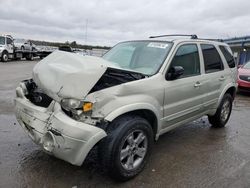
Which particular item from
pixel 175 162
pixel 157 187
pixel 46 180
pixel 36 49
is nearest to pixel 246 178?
pixel 175 162

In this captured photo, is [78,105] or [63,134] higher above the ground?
[78,105]

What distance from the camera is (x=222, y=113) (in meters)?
5.98

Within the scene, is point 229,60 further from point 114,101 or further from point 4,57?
point 4,57

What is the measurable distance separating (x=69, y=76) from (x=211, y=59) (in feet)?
10.4

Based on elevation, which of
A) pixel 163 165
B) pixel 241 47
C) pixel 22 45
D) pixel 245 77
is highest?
pixel 241 47

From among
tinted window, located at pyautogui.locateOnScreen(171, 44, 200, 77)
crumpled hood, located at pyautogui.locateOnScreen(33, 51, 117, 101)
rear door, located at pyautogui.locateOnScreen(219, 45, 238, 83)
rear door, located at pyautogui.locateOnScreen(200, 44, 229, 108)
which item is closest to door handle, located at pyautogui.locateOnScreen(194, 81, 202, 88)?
tinted window, located at pyautogui.locateOnScreen(171, 44, 200, 77)

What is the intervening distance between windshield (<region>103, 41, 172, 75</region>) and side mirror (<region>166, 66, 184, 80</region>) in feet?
0.60

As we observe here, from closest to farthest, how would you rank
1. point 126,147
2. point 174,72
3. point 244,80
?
point 126,147 < point 174,72 < point 244,80

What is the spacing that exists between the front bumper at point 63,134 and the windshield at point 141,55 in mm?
1464

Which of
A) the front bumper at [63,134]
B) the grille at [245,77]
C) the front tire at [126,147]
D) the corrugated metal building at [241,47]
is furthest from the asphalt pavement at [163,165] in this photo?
the corrugated metal building at [241,47]

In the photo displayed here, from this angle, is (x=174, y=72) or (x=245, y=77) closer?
(x=174, y=72)

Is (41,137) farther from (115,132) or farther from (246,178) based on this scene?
(246,178)

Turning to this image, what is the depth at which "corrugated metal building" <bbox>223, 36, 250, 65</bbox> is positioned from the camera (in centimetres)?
2286

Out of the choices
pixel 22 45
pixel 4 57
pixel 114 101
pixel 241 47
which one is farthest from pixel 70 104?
pixel 22 45
